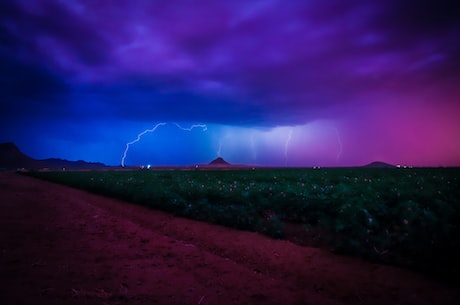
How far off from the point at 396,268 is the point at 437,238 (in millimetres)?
783

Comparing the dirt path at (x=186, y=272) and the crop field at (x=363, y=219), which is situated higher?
the crop field at (x=363, y=219)

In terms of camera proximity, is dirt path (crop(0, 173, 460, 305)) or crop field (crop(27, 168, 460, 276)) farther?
crop field (crop(27, 168, 460, 276))

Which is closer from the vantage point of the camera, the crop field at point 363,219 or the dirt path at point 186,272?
the dirt path at point 186,272

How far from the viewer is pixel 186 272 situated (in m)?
5.04

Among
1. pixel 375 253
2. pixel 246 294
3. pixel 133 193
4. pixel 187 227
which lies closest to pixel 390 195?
pixel 375 253

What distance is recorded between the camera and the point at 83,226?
28.3 feet

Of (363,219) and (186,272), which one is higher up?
(363,219)

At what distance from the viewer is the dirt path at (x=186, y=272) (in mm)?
4047

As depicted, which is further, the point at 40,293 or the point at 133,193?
the point at 133,193

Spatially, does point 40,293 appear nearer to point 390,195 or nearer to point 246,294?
point 246,294

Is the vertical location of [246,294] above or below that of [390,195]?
below

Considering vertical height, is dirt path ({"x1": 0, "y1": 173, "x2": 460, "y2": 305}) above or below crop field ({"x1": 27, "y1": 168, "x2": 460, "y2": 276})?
below

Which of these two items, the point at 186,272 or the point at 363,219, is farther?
the point at 363,219

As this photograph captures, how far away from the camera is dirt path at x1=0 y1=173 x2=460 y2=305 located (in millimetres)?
4047
